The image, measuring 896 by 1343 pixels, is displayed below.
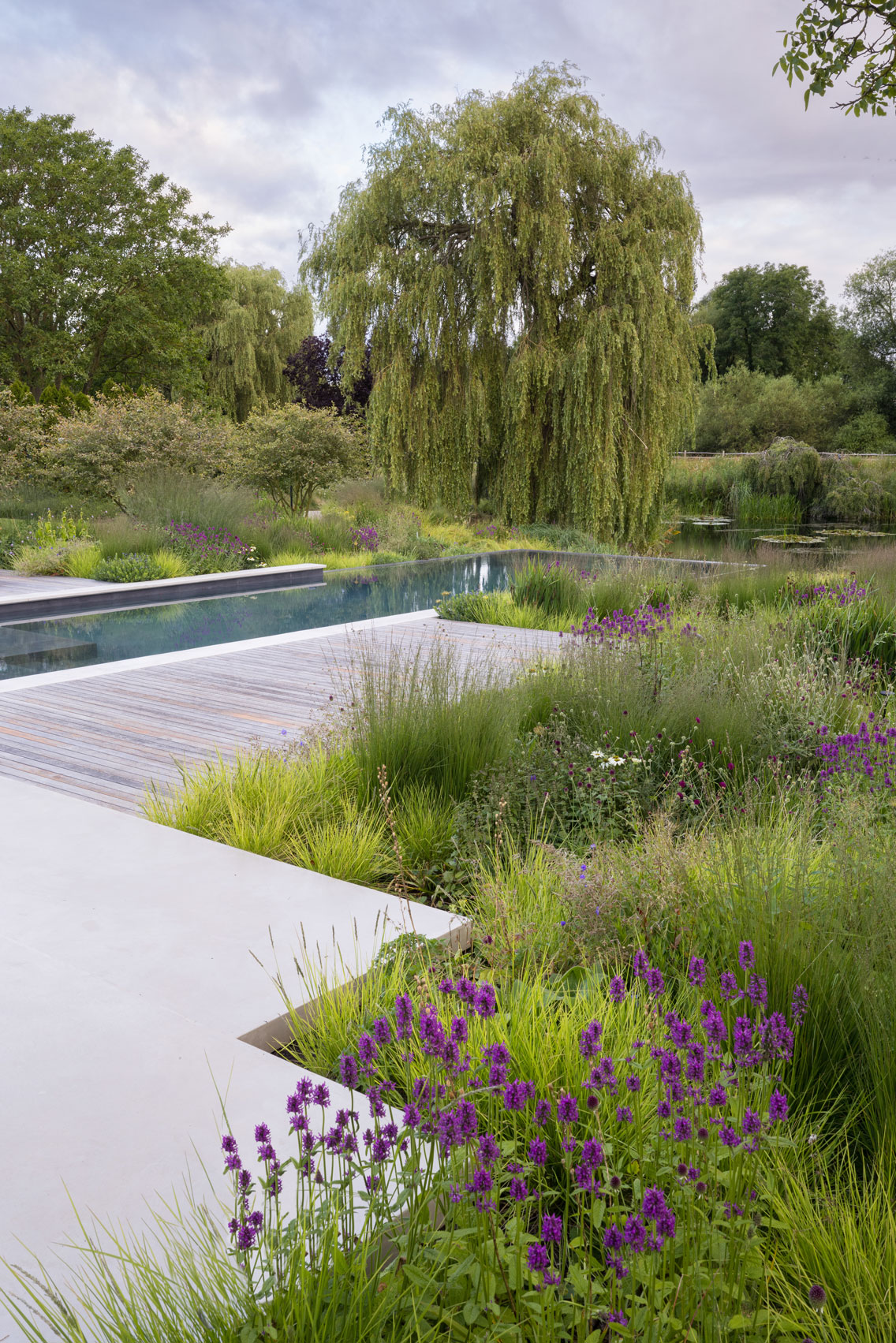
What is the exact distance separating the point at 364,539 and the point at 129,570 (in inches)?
178

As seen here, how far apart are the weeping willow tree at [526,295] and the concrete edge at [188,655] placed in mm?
6719

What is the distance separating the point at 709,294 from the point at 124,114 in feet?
105

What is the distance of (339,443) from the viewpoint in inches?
545

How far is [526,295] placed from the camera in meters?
14.2

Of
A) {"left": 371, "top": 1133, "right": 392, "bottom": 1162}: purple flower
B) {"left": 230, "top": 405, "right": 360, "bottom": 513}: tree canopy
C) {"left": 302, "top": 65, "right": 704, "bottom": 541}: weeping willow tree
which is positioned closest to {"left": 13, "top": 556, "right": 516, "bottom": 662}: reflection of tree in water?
{"left": 230, "top": 405, "right": 360, "bottom": 513}: tree canopy

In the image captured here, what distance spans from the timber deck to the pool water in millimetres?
914

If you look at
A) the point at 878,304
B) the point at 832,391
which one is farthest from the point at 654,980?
the point at 878,304

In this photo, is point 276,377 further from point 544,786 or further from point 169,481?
point 544,786

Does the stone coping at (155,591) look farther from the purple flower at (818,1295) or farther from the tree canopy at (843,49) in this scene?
the purple flower at (818,1295)

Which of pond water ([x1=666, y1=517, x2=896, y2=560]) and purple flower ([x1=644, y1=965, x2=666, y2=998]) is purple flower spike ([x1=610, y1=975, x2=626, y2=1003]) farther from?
pond water ([x1=666, y1=517, x2=896, y2=560])

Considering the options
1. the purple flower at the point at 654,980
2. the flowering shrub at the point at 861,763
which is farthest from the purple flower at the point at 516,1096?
the flowering shrub at the point at 861,763

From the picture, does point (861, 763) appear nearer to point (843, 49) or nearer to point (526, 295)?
point (843, 49)

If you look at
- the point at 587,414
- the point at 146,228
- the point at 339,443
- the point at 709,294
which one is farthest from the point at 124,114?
the point at 709,294

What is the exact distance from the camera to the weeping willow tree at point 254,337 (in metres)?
27.1
